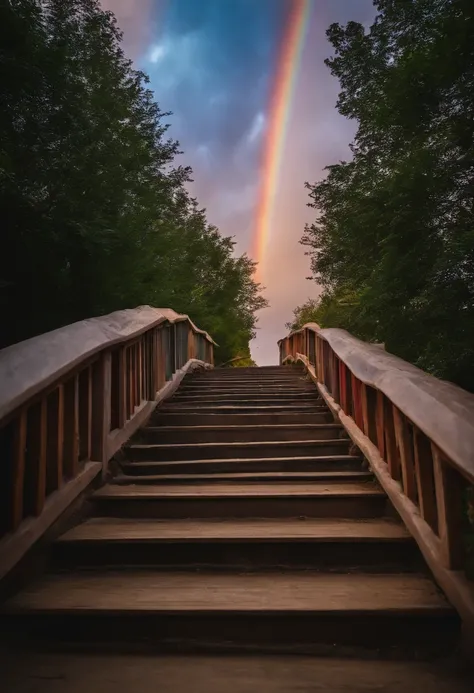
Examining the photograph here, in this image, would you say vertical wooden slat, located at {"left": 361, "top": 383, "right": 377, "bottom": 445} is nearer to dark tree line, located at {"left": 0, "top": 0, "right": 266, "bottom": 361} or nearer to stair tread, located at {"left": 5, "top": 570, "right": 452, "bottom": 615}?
stair tread, located at {"left": 5, "top": 570, "right": 452, "bottom": 615}

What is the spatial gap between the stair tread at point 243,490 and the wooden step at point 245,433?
87 centimetres

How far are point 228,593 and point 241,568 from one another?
256 millimetres

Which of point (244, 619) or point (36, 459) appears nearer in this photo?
point (244, 619)

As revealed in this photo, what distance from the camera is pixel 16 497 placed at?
1.92 meters

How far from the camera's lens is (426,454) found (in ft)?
6.88

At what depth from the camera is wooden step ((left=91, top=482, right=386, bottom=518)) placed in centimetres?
257

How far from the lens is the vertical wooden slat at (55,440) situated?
228cm

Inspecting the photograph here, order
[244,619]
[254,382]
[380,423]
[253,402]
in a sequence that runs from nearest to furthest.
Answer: [244,619]
[380,423]
[253,402]
[254,382]

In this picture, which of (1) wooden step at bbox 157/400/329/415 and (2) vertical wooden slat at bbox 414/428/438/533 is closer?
(2) vertical wooden slat at bbox 414/428/438/533

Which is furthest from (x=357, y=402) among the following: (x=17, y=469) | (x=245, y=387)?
(x=245, y=387)

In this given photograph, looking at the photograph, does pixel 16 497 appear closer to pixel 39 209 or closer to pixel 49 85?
pixel 39 209

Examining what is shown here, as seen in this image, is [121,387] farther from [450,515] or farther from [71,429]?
[450,515]

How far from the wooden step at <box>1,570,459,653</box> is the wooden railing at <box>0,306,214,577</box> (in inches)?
10.6

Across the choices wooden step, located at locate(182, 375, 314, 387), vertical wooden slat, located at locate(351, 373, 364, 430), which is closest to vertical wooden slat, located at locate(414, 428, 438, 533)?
vertical wooden slat, located at locate(351, 373, 364, 430)
